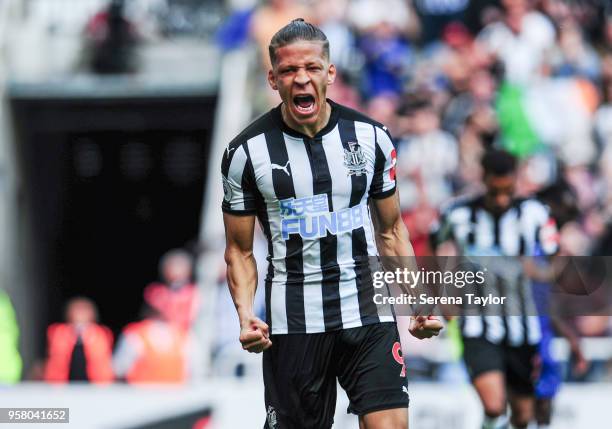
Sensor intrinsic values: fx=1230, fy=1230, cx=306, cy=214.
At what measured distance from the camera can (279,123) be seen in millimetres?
5285

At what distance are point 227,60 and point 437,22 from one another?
7.84 feet

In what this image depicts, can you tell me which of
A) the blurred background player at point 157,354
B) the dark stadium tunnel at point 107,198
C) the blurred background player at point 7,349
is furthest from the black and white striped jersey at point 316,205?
the dark stadium tunnel at point 107,198

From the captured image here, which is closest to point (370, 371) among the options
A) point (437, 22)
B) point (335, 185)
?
point (335, 185)

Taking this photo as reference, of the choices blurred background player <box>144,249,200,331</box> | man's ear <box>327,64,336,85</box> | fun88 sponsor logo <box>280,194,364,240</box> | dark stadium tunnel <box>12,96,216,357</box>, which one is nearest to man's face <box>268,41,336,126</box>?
man's ear <box>327,64,336,85</box>

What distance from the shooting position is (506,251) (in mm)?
7363

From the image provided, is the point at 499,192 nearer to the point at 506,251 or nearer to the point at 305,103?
the point at 506,251

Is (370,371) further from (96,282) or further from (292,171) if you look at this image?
(96,282)

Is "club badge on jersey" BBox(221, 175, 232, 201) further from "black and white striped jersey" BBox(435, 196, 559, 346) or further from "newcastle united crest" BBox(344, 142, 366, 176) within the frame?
"black and white striped jersey" BBox(435, 196, 559, 346)

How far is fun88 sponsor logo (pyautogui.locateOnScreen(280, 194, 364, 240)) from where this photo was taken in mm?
5176

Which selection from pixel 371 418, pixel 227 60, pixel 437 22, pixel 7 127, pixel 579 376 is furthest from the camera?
pixel 7 127

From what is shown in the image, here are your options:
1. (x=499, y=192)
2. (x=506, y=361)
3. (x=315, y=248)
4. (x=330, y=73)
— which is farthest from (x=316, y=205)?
(x=506, y=361)

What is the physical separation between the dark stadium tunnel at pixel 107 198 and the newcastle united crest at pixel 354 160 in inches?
389

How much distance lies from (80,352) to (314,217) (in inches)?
245

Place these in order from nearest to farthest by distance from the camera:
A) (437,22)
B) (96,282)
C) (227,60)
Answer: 1. (437,22)
2. (227,60)
3. (96,282)
